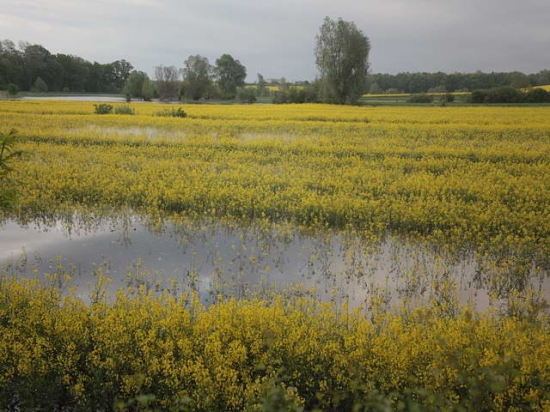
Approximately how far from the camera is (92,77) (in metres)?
95.2

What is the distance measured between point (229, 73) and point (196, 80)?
14943 mm

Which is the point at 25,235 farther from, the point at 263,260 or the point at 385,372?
the point at 385,372

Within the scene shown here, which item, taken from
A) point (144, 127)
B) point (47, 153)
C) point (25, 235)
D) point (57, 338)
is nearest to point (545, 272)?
point (57, 338)

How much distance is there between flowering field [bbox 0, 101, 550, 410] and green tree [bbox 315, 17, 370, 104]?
1409 inches

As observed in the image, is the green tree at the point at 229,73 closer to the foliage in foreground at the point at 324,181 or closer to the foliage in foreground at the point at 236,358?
the foliage in foreground at the point at 324,181

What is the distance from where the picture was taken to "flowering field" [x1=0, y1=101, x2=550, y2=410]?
412 cm

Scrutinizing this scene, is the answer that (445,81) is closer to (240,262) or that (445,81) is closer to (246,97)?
(246,97)

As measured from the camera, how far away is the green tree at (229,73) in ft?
290

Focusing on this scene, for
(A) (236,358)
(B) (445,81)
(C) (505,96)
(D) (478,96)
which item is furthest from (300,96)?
(A) (236,358)

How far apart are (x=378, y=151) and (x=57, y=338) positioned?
48.0 feet

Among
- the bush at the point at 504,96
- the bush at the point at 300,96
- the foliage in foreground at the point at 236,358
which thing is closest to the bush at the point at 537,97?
the bush at the point at 504,96

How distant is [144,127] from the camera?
24828mm

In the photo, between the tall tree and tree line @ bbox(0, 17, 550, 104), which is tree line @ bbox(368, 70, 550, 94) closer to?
tree line @ bbox(0, 17, 550, 104)

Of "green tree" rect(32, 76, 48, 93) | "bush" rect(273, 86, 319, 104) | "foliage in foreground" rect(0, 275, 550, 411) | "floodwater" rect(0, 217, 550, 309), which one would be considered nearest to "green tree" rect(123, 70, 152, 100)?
"green tree" rect(32, 76, 48, 93)
